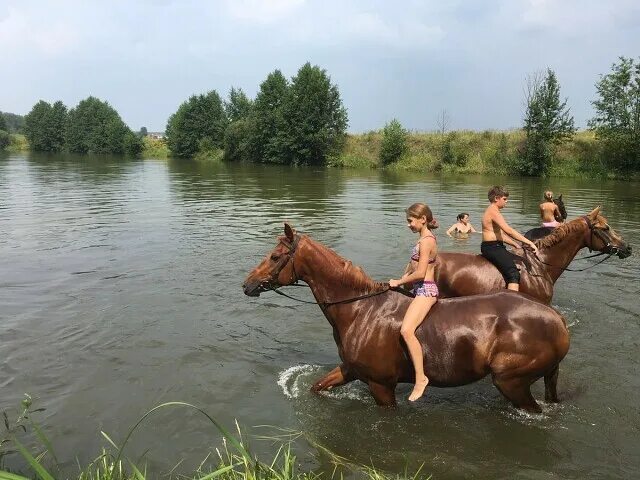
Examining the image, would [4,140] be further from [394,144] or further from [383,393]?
[383,393]

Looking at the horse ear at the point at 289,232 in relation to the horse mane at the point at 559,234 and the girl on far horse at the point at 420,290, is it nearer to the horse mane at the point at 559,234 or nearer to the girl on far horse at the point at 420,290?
the girl on far horse at the point at 420,290

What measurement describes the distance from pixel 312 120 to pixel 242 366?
71969 millimetres

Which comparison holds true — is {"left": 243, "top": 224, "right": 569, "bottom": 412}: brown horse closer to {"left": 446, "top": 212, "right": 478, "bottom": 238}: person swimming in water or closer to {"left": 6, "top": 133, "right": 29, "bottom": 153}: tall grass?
{"left": 446, "top": 212, "right": 478, "bottom": 238}: person swimming in water

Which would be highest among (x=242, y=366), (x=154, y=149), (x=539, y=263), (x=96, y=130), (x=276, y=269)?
(x=96, y=130)

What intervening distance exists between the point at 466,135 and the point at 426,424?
59706 mm

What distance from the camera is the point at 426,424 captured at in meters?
6.30

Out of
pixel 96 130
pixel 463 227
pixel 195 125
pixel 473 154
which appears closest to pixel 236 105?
pixel 195 125

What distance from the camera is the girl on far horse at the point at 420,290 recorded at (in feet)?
19.3

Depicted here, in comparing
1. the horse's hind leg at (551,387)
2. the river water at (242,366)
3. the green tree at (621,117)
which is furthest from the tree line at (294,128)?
the horse's hind leg at (551,387)

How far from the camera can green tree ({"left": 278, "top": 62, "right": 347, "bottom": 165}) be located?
76144 mm

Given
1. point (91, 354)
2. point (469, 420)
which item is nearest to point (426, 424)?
point (469, 420)

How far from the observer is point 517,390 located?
5.95 metres

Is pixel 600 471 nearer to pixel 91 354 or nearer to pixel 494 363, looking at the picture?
pixel 494 363

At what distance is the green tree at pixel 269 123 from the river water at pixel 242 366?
62856mm
